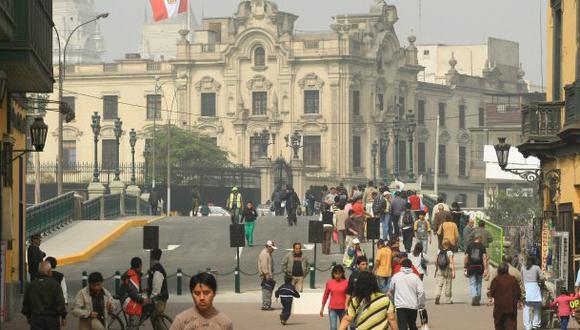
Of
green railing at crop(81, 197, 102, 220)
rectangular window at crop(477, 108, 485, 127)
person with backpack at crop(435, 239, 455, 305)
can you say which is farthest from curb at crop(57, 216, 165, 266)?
rectangular window at crop(477, 108, 485, 127)

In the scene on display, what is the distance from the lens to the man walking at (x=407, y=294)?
26359mm

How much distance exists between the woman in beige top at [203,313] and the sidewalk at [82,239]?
33671 millimetres

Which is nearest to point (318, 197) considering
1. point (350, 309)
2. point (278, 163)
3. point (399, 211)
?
point (278, 163)

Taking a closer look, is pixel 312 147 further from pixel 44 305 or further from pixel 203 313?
pixel 203 313

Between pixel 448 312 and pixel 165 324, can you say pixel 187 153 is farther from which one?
pixel 165 324

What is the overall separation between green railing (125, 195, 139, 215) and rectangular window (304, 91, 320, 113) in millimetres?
49240

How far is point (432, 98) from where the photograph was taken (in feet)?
452

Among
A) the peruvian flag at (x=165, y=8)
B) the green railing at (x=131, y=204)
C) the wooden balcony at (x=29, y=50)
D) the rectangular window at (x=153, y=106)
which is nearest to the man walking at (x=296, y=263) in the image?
the wooden balcony at (x=29, y=50)

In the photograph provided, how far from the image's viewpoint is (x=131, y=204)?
7544 centimetres

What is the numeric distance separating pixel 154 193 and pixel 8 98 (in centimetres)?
4125

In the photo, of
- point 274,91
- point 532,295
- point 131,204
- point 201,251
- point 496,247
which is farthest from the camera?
point 274,91

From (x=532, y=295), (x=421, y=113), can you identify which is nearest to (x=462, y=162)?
(x=421, y=113)

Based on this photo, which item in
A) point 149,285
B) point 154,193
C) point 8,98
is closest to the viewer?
point 149,285

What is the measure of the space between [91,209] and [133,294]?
121 feet
